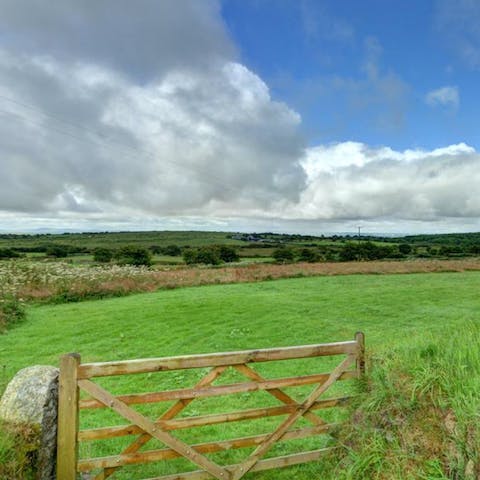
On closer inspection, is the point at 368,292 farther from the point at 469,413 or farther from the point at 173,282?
the point at 469,413

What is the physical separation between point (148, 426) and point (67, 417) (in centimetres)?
103

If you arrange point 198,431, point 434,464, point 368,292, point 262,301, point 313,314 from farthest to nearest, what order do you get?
point 368,292 < point 262,301 < point 313,314 < point 198,431 < point 434,464

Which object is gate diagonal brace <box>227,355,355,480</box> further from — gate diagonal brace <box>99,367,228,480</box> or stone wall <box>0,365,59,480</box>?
stone wall <box>0,365,59,480</box>

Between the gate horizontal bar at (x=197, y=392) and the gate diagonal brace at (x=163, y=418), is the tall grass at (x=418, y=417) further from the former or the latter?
the gate diagonal brace at (x=163, y=418)

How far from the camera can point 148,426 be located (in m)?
5.30

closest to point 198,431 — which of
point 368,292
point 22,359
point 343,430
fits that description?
point 343,430

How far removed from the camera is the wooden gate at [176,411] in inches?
201

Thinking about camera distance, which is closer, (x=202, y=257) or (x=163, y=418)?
(x=163, y=418)

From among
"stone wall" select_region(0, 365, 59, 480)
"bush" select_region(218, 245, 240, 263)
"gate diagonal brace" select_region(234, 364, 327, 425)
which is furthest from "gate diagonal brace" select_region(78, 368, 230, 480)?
"bush" select_region(218, 245, 240, 263)

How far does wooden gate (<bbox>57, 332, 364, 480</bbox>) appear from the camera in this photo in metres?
5.10

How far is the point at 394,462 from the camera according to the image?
4.83m

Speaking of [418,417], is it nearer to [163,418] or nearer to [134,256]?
[163,418]

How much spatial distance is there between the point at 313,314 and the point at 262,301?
3.51m

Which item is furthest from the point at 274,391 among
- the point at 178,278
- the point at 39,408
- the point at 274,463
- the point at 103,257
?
the point at 103,257
